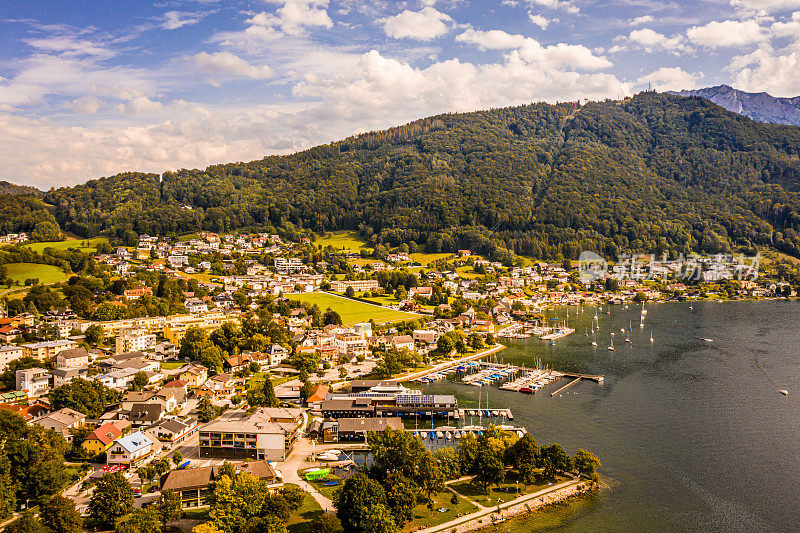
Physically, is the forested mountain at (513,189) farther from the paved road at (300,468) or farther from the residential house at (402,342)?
the paved road at (300,468)

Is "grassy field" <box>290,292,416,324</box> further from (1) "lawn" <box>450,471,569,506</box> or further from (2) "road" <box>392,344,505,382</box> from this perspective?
(1) "lawn" <box>450,471,569,506</box>

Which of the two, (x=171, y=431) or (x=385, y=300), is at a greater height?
(x=385, y=300)

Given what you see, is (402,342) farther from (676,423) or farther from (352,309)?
(676,423)

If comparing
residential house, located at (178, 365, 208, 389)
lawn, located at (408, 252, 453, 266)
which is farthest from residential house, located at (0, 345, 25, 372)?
lawn, located at (408, 252, 453, 266)

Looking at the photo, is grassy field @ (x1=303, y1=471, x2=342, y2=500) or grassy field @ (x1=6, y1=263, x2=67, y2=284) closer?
grassy field @ (x1=303, y1=471, x2=342, y2=500)

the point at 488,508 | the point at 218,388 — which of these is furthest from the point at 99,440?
the point at 488,508

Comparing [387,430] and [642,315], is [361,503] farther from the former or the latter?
[642,315]
